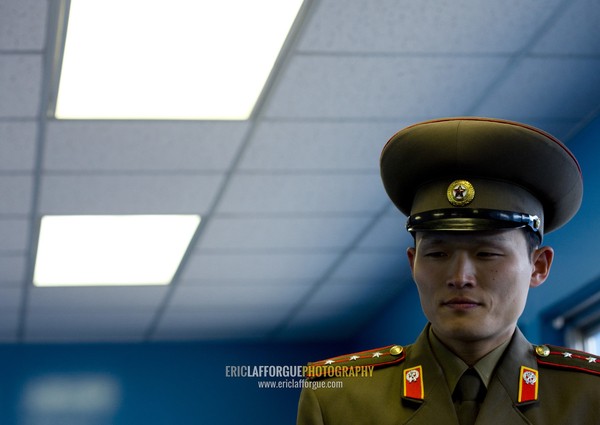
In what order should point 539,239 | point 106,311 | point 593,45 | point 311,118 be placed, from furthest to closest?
1. point 106,311
2. point 311,118
3. point 593,45
4. point 539,239

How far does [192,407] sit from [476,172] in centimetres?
596

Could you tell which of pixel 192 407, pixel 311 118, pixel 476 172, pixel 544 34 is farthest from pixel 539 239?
pixel 192 407

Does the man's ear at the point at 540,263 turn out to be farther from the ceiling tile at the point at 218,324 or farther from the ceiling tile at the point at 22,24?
the ceiling tile at the point at 218,324

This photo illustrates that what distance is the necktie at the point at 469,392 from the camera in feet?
4.59

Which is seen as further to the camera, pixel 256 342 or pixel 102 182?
pixel 256 342

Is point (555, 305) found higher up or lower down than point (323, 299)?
lower down

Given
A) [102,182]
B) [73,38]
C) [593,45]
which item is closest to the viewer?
[73,38]

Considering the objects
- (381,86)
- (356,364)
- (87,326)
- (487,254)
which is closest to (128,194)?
(381,86)

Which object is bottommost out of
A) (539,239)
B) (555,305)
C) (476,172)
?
(539,239)

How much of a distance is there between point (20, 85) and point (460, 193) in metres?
2.54

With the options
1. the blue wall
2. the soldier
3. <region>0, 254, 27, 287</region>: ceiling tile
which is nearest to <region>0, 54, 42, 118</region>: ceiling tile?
<region>0, 254, 27, 287</region>: ceiling tile

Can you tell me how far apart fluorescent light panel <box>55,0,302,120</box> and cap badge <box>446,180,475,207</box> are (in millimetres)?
1859

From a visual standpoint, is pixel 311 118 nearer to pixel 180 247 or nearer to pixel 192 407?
pixel 180 247

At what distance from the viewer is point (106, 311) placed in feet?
21.4
